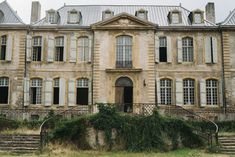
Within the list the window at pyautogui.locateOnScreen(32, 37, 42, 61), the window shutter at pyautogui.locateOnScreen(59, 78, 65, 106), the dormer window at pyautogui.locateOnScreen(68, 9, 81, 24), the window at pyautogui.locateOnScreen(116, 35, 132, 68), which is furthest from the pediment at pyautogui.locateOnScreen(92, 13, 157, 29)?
the window shutter at pyautogui.locateOnScreen(59, 78, 65, 106)

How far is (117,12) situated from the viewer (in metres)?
31.2

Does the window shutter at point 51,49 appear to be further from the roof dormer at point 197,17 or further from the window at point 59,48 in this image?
the roof dormer at point 197,17

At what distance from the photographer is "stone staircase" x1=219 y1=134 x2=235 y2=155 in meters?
18.0

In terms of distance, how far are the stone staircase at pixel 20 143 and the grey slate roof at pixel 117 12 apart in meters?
12.3

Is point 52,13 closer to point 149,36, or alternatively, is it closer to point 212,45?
point 149,36

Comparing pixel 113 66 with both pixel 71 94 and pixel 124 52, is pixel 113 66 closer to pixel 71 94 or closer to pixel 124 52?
pixel 124 52

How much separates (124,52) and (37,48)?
665cm

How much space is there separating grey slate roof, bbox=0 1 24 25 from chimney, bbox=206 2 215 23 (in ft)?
48.6

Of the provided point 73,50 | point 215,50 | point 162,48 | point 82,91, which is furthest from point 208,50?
point 73,50

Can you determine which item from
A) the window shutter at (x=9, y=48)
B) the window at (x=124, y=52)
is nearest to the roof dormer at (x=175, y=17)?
the window at (x=124, y=52)

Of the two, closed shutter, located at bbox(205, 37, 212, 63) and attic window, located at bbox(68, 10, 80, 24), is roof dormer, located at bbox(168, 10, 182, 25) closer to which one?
closed shutter, located at bbox(205, 37, 212, 63)

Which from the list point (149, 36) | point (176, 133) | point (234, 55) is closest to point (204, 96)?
point (234, 55)

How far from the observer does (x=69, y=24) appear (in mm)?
28938

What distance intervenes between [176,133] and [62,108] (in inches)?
423
